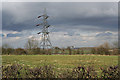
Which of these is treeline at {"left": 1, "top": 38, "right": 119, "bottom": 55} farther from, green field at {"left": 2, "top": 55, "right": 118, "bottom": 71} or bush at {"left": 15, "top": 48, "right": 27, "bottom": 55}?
green field at {"left": 2, "top": 55, "right": 118, "bottom": 71}

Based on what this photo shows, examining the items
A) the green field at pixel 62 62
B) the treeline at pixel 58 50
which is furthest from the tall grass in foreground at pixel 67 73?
the treeline at pixel 58 50

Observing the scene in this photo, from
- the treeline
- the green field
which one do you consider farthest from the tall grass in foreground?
the treeline

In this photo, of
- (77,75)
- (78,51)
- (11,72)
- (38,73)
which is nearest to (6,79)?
(11,72)

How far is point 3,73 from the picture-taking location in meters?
4.43

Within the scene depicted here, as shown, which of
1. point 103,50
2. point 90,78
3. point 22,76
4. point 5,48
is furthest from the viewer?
point 103,50

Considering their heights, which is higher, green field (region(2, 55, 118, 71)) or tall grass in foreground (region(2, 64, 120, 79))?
tall grass in foreground (region(2, 64, 120, 79))

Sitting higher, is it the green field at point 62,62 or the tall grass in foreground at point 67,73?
the tall grass in foreground at point 67,73

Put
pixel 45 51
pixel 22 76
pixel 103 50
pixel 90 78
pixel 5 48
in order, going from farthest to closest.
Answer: pixel 103 50 → pixel 45 51 → pixel 5 48 → pixel 22 76 → pixel 90 78

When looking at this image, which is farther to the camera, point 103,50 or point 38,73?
point 103,50

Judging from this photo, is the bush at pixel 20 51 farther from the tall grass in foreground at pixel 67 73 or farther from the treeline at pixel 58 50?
the tall grass in foreground at pixel 67 73

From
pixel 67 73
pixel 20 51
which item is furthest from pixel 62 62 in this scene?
pixel 20 51

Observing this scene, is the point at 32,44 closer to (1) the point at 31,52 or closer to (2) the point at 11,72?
(1) the point at 31,52

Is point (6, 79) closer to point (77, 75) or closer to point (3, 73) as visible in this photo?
point (3, 73)

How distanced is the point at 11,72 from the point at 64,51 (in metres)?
31.2
